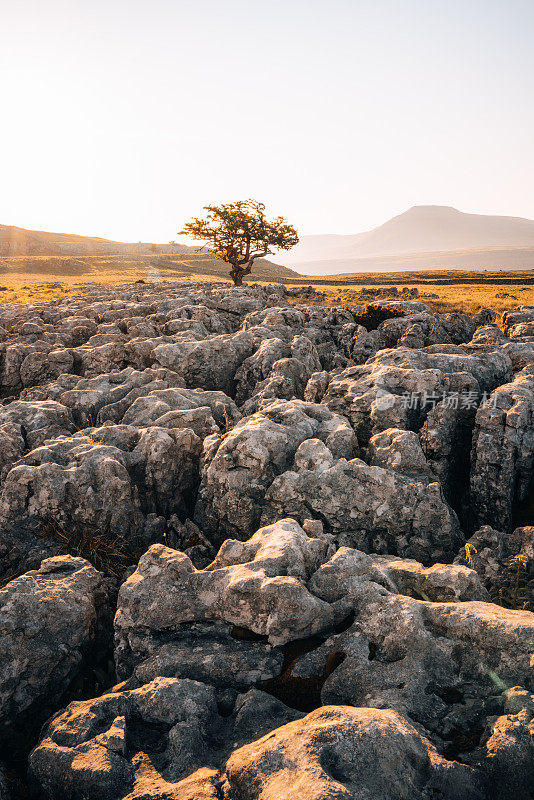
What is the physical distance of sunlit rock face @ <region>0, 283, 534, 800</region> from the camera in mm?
5484

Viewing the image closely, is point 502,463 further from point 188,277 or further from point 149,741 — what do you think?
point 188,277

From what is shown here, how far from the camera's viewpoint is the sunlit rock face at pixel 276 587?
5484mm

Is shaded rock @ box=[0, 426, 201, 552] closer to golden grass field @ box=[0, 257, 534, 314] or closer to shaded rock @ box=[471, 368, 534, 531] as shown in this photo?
shaded rock @ box=[471, 368, 534, 531]

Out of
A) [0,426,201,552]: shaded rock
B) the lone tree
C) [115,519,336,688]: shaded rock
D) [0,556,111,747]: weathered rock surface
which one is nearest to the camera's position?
[115,519,336,688]: shaded rock

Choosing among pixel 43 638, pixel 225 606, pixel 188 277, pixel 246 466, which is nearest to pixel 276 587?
pixel 225 606

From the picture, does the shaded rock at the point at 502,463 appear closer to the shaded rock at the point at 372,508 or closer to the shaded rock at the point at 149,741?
the shaded rock at the point at 372,508

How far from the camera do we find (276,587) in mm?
7539

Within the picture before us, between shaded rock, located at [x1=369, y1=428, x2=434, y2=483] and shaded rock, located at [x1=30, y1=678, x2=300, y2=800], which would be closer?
shaded rock, located at [x1=30, y1=678, x2=300, y2=800]

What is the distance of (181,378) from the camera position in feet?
64.3

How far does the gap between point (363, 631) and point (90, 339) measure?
21351 mm

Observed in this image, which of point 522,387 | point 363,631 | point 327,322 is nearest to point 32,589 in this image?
point 363,631

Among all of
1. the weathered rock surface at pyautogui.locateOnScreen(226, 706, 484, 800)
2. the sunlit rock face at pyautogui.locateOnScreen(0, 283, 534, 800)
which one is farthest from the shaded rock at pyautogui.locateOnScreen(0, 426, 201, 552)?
the weathered rock surface at pyautogui.locateOnScreen(226, 706, 484, 800)

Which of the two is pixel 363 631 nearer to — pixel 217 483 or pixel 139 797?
pixel 139 797

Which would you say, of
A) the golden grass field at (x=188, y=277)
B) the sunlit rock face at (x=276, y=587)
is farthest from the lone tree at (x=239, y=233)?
the sunlit rock face at (x=276, y=587)
